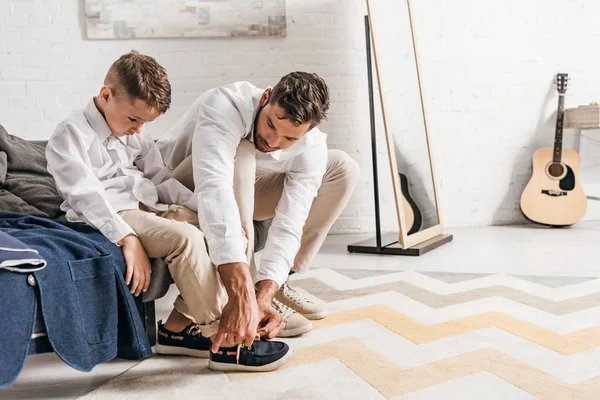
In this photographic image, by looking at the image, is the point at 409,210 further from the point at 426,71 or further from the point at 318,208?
the point at 318,208

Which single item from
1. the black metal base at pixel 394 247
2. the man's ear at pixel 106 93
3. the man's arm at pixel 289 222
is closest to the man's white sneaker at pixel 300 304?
the man's arm at pixel 289 222

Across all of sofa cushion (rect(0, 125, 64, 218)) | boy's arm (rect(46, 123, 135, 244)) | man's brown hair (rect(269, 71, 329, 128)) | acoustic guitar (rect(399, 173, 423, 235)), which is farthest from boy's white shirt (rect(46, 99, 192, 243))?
acoustic guitar (rect(399, 173, 423, 235))

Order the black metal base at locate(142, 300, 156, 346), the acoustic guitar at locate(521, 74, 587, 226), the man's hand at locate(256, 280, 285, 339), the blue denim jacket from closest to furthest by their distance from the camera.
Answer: the blue denim jacket
the man's hand at locate(256, 280, 285, 339)
the black metal base at locate(142, 300, 156, 346)
the acoustic guitar at locate(521, 74, 587, 226)

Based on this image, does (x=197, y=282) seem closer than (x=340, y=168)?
Yes

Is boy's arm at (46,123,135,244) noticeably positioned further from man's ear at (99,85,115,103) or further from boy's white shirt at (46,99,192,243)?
man's ear at (99,85,115,103)

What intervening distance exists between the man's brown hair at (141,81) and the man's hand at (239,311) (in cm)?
49

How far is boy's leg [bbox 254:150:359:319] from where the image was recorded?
1.86m

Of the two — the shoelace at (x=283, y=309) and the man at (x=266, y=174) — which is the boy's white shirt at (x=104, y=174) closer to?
the man at (x=266, y=174)

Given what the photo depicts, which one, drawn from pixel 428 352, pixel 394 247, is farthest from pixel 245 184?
pixel 394 247

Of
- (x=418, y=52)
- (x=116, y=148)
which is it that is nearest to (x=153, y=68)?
(x=116, y=148)

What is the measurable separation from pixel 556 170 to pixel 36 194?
122 inches

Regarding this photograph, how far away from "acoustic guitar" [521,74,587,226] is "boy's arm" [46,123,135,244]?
2954 mm

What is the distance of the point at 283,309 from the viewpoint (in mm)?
1719

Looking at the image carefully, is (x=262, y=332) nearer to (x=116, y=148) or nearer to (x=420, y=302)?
(x=116, y=148)
